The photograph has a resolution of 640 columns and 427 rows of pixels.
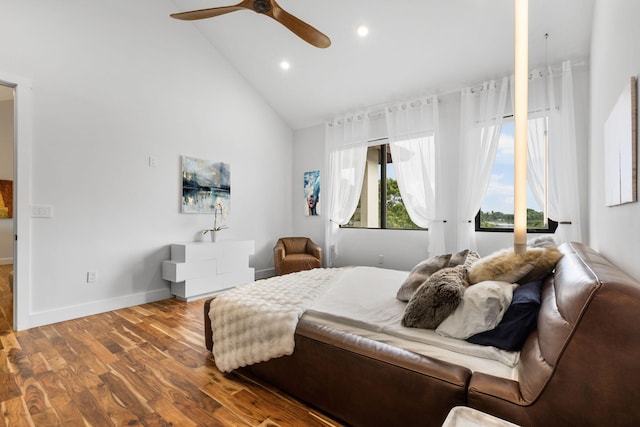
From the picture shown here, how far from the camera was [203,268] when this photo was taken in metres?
3.98

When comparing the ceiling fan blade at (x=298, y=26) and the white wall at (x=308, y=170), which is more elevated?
the ceiling fan blade at (x=298, y=26)

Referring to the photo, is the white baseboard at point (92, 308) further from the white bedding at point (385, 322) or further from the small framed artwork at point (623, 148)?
the small framed artwork at point (623, 148)

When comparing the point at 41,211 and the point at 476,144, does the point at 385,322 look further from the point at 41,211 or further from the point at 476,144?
the point at 41,211

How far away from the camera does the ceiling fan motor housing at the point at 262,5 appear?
2391 millimetres

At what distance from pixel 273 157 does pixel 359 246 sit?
225 cm

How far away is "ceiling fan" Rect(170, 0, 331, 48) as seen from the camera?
2.43 metres

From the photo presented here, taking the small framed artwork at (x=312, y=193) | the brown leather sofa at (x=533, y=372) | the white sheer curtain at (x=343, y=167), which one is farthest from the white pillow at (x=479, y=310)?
the small framed artwork at (x=312, y=193)

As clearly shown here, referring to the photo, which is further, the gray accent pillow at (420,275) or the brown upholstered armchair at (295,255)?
the brown upholstered armchair at (295,255)

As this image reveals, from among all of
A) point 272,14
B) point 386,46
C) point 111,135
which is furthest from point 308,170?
point 272,14

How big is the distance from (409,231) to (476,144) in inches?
57.9

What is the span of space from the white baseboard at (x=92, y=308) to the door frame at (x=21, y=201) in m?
0.10

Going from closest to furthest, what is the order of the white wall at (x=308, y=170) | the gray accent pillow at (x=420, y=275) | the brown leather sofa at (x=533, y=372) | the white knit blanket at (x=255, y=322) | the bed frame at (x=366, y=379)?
the brown leather sofa at (x=533, y=372), the bed frame at (x=366, y=379), the white knit blanket at (x=255, y=322), the gray accent pillow at (x=420, y=275), the white wall at (x=308, y=170)

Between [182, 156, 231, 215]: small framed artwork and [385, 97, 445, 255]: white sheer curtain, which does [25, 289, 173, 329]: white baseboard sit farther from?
[385, 97, 445, 255]: white sheer curtain

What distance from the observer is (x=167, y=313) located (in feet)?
11.0
